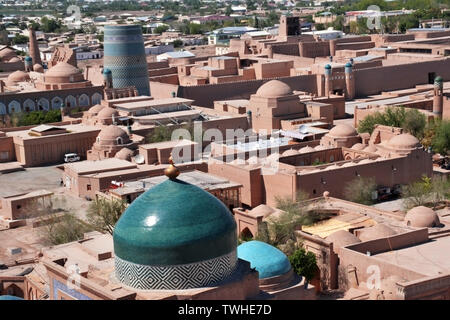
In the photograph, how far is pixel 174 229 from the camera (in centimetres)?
1101

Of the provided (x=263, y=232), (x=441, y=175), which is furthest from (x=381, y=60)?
(x=263, y=232)

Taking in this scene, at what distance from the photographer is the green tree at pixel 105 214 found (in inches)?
723

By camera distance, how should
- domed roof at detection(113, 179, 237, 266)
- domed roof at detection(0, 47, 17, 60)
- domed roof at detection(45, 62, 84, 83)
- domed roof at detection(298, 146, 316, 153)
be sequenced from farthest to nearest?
domed roof at detection(0, 47, 17, 60) → domed roof at detection(45, 62, 84, 83) → domed roof at detection(298, 146, 316, 153) → domed roof at detection(113, 179, 237, 266)

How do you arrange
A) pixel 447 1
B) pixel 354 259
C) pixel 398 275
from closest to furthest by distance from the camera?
pixel 398 275
pixel 354 259
pixel 447 1

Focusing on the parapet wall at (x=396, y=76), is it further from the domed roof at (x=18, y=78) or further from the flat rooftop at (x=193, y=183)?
the flat rooftop at (x=193, y=183)

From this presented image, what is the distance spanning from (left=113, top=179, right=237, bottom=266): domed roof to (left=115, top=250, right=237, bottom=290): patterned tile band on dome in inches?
3.2

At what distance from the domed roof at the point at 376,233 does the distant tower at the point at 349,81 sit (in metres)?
19.8

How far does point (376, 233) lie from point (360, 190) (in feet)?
16.1

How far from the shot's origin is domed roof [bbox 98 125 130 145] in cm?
2617

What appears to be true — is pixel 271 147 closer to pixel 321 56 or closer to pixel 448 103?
pixel 448 103

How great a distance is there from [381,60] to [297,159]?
19.8m

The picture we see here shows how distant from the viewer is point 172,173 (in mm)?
11383

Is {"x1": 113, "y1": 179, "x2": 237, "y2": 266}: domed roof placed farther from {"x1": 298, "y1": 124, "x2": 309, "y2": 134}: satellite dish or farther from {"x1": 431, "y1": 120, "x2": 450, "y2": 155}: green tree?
{"x1": 431, "y1": 120, "x2": 450, "y2": 155}: green tree

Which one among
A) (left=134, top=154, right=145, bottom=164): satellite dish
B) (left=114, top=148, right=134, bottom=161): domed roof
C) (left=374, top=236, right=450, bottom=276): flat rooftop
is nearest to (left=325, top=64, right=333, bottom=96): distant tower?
(left=114, top=148, right=134, bottom=161): domed roof
